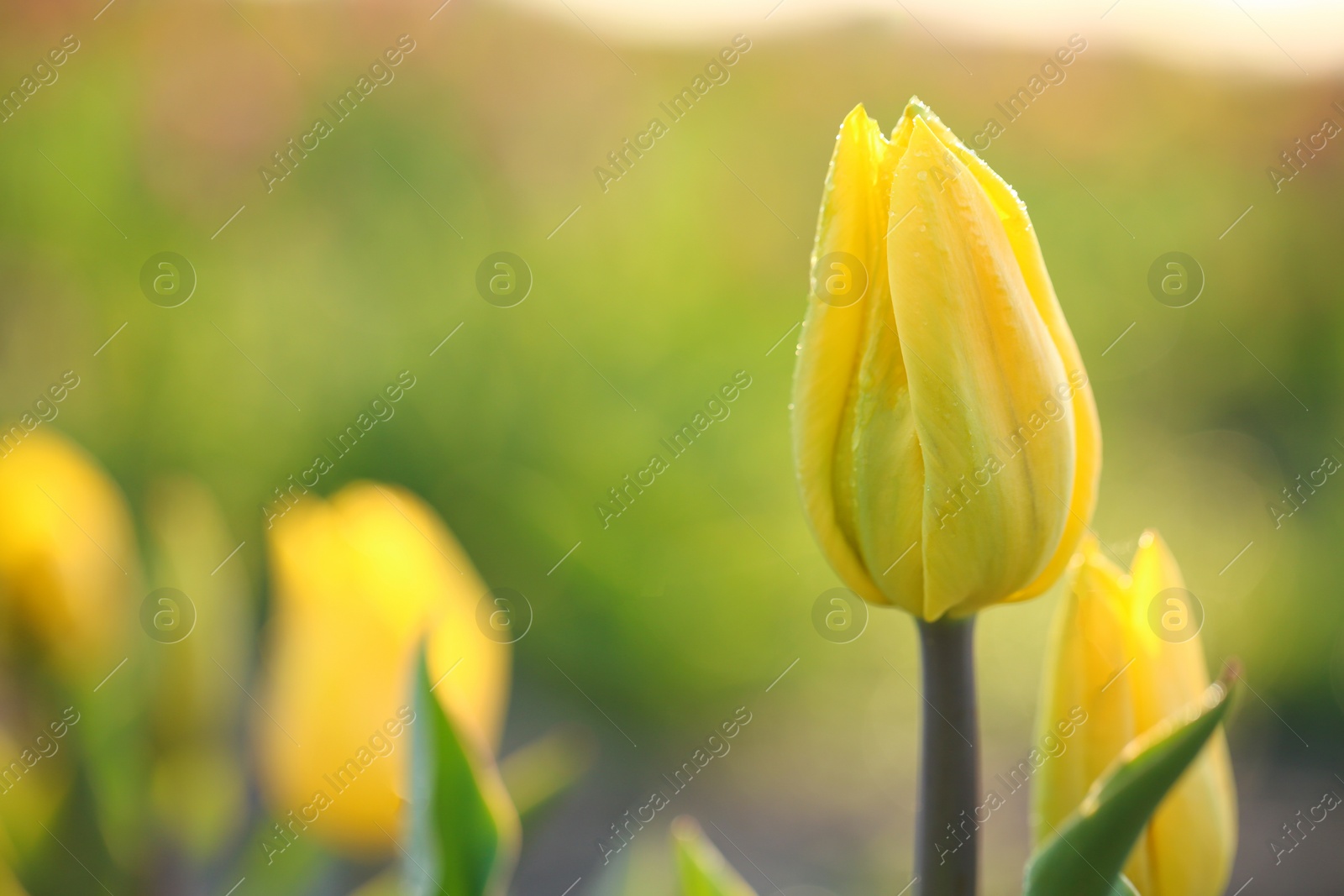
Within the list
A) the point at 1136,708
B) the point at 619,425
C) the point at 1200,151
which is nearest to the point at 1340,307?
the point at 1200,151

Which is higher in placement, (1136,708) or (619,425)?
(619,425)

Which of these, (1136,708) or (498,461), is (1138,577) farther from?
(498,461)
